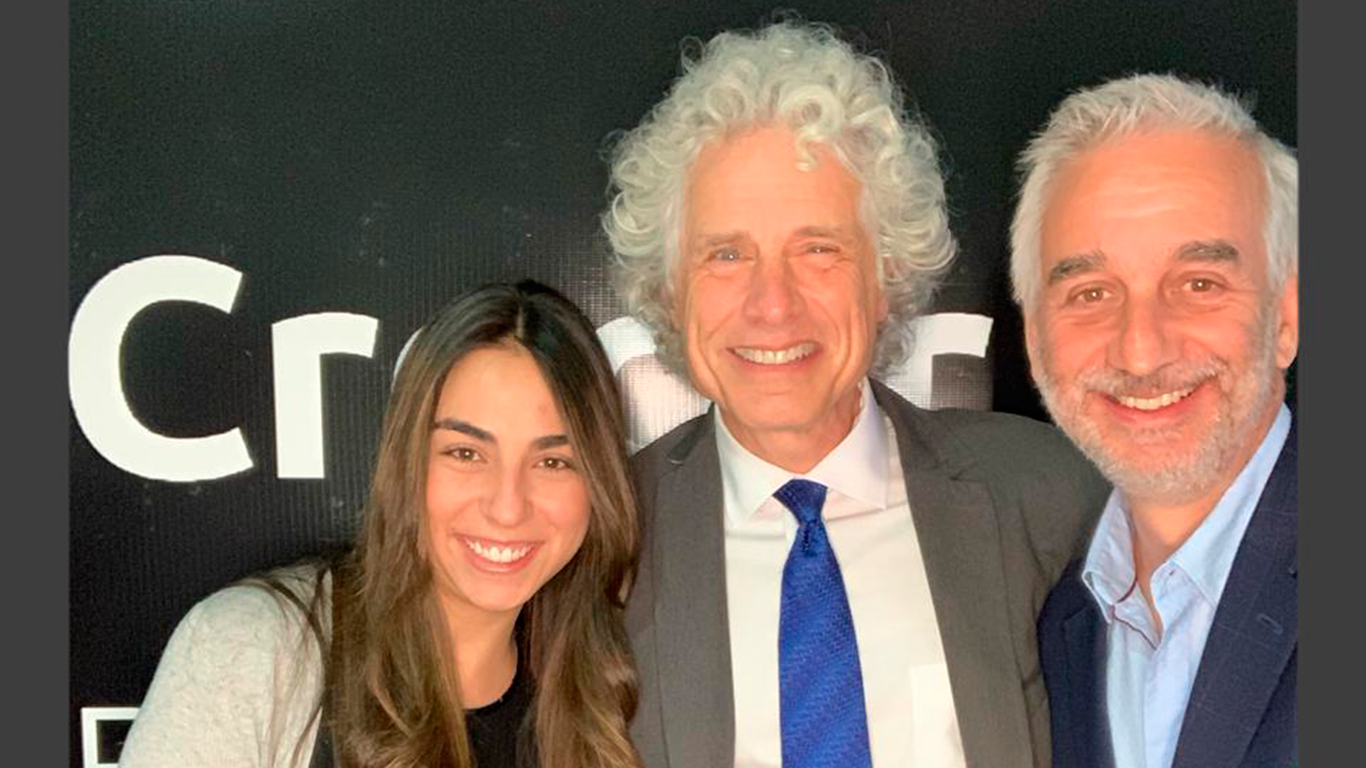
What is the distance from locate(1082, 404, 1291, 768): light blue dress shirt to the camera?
207 centimetres

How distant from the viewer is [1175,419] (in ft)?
6.72

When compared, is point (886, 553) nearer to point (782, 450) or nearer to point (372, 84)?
point (782, 450)

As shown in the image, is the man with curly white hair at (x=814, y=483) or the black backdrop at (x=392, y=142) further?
the black backdrop at (x=392, y=142)

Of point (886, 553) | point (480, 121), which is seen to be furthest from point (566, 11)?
point (886, 553)

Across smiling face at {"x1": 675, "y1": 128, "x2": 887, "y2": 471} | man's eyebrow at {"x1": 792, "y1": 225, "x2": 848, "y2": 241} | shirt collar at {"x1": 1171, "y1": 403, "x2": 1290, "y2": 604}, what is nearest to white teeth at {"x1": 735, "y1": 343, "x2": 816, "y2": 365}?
smiling face at {"x1": 675, "y1": 128, "x2": 887, "y2": 471}

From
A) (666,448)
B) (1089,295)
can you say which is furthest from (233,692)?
(1089,295)

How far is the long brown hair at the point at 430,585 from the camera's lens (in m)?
2.00

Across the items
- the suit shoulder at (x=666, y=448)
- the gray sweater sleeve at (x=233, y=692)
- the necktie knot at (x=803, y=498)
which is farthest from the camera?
the suit shoulder at (x=666, y=448)

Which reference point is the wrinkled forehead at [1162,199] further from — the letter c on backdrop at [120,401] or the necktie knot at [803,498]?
the letter c on backdrop at [120,401]

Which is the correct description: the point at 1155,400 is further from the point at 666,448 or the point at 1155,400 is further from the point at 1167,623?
the point at 666,448

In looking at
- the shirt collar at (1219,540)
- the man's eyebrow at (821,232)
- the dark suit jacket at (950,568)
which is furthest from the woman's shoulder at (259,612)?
the shirt collar at (1219,540)

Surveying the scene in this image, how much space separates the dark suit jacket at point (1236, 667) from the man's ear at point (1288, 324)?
186 mm

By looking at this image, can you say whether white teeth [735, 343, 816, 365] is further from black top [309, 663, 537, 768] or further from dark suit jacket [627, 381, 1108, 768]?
black top [309, 663, 537, 768]

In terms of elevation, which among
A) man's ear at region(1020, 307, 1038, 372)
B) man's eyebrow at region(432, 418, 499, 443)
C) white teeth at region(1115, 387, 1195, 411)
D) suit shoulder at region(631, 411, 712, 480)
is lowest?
suit shoulder at region(631, 411, 712, 480)
